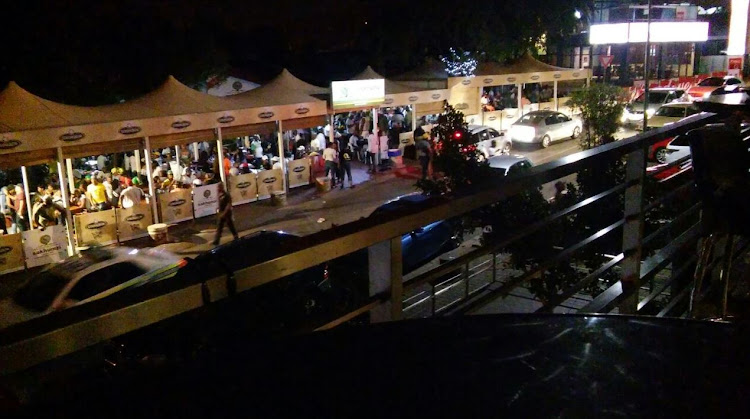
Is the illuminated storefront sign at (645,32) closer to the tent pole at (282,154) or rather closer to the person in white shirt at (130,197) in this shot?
the tent pole at (282,154)

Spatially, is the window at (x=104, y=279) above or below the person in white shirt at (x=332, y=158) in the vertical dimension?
above

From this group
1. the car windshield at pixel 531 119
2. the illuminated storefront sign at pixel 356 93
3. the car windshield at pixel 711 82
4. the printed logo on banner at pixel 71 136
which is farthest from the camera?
the car windshield at pixel 711 82

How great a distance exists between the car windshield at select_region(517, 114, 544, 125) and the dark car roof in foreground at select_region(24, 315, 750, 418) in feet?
89.7

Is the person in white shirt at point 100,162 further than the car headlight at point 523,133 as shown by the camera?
No

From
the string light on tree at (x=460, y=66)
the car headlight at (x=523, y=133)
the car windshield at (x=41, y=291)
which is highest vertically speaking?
the string light on tree at (x=460, y=66)

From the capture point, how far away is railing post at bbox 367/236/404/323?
2576 mm

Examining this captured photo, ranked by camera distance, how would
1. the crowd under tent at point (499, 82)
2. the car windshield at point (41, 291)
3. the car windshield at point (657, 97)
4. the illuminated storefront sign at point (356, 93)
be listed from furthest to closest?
the car windshield at point (657, 97), the crowd under tent at point (499, 82), the illuminated storefront sign at point (356, 93), the car windshield at point (41, 291)

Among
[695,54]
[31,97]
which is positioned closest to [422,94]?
[31,97]

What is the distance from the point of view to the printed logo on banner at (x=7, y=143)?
13788mm

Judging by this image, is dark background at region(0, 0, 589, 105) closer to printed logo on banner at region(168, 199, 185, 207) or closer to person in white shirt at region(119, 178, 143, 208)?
printed logo on banner at region(168, 199, 185, 207)

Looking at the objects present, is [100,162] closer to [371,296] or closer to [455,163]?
[455,163]

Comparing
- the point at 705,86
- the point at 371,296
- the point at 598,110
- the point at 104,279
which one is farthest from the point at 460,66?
the point at 371,296

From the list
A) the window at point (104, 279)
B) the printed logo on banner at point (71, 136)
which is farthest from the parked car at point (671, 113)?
the window at point (104, 279)

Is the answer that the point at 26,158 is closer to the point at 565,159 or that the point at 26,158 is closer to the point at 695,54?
the point at 565,159
